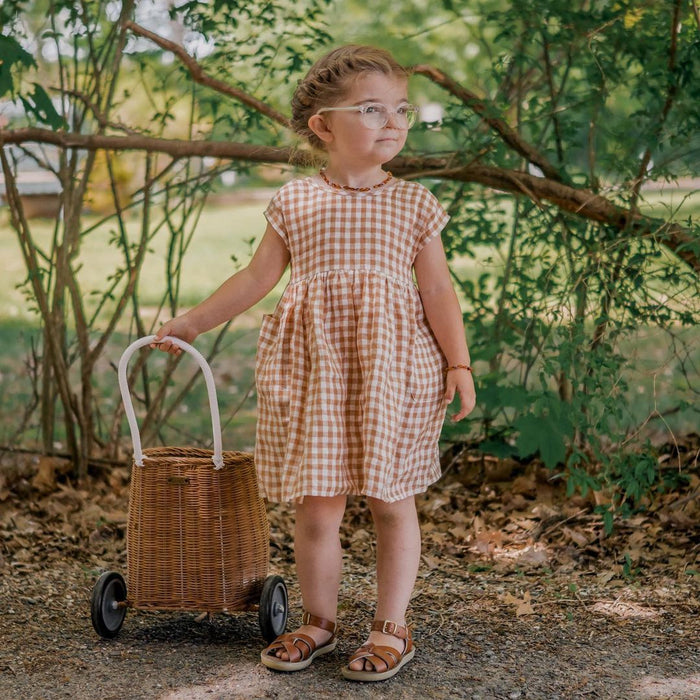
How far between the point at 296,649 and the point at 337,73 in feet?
4.73

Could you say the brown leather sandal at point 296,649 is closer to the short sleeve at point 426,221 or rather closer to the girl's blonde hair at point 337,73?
the short sleeve at point 426,221

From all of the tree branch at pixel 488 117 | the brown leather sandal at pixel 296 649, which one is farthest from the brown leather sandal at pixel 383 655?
the tree branch at pixel 488 117

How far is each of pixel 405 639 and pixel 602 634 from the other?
0.58 m

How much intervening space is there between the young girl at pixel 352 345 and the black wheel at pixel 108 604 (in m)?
0.49

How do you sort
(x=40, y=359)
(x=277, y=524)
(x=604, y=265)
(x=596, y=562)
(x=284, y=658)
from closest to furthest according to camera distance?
(x=284, y=658), (x=596, y=562), (x=604, y=265), (x=277, y=524), (x=40, y=359)

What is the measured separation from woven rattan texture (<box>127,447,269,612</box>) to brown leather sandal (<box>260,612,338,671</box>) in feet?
0.72

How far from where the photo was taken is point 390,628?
2.79 m

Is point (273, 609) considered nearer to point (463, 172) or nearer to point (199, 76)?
point (463, 172)

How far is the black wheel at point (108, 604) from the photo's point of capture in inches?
115

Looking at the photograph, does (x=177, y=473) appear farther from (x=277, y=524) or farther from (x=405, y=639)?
(x=277, y=524)

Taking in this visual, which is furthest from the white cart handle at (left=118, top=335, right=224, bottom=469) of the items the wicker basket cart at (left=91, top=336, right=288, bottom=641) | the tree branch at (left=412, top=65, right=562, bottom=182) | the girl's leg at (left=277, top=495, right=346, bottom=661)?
the tree branch at (left=412, top=65, right=562, bottom=182)

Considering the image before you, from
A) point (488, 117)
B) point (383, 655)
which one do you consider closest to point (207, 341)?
point (488, 117)

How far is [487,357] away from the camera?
4195mm

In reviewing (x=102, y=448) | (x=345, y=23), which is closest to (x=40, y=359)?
(x=102, y=448)
